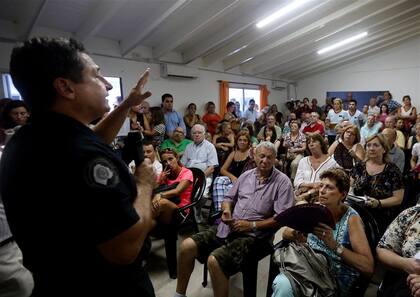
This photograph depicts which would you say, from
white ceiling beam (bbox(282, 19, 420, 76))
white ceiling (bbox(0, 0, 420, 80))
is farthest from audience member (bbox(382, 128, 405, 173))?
white ceiling beam (bbox(282, 19, 420, 76))

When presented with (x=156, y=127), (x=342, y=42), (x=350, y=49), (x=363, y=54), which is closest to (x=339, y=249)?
(x=156, y=127)

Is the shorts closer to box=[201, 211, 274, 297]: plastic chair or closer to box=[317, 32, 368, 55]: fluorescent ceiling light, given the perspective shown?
box=[201, 211, 274, 297]: plastic chair

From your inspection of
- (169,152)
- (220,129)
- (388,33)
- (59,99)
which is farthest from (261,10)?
(388,33)

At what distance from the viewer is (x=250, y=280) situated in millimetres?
1667

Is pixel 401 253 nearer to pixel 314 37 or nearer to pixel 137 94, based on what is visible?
pixel 137 94

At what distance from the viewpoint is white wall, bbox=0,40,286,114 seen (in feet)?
14.5

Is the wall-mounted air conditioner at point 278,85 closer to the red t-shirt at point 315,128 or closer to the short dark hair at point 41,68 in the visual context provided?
the red t-shirt at point 315,128

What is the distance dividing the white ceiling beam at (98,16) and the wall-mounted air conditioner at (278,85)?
6.29 metres

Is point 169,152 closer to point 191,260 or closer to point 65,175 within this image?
point 191,260

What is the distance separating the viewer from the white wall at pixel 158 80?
4406 mm

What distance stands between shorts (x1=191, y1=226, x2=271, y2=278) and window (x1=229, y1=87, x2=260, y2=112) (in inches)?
230

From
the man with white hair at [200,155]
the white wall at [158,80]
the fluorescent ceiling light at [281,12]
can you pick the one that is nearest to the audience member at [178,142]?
the man with white hair at [200,155]

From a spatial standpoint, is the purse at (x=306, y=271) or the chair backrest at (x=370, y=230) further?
the chair backrest at (x=370, y=230)

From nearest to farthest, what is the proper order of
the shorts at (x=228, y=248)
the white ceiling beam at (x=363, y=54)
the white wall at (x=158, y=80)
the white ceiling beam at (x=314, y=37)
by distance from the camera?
the shorts at (x=228, y=248) → the white wall at (x=158, y=80) → the white ceiling beam at (x=314, y=37) → the white ceiling beam at (x=363, y=54)
